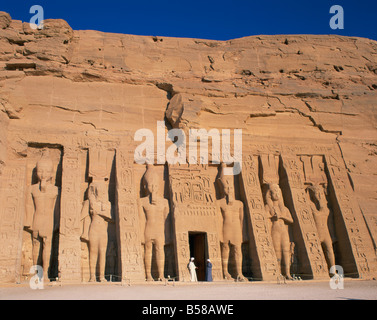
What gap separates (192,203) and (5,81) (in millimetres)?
5575

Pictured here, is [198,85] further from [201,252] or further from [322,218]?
[322,218]

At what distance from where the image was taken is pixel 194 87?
41.5 feet

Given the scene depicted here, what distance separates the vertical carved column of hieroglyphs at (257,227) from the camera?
10.6m

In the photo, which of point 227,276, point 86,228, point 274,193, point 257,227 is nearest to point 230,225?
point 257,227

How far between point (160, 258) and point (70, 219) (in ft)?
7.18

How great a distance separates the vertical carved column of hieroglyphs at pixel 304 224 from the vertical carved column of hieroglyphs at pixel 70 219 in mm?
5231

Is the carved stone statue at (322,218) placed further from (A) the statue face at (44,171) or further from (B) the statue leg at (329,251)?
(A) the statue face at (44,171)

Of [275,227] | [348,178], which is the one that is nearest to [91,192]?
[275,227]

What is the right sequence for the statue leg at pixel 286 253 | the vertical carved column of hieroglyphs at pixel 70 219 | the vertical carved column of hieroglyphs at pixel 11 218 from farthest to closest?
1. the statue leg at pixel 286 253
2. the vertical carved column of hieroglyphs at pixel 70 219
3. the vertical carved column of hieroglyphs at pixel 11 218

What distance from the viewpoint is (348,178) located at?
12398mm

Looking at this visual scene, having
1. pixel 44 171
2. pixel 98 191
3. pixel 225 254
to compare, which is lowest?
pixel 225 254

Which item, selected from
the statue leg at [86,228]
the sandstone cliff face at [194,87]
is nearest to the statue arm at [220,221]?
the sandstone cliff face at [194,87]

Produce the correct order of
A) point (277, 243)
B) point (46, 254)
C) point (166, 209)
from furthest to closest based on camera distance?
point (277, 243) < point (166, 209) < point (46, 254)

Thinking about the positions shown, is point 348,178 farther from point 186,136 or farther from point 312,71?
point 186,136
